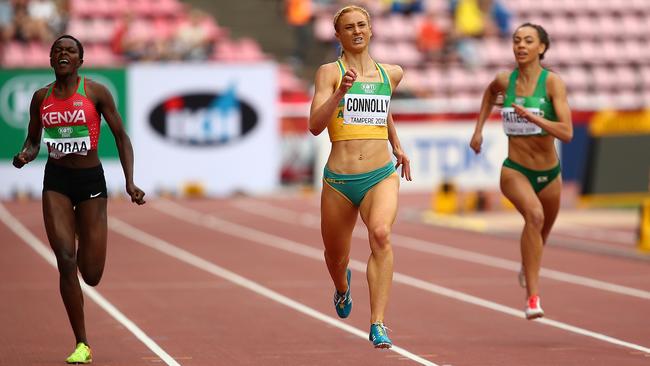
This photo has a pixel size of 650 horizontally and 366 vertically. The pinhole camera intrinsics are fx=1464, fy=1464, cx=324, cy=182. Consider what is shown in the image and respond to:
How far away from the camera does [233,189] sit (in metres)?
30.1

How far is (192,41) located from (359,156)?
2389 centimetres

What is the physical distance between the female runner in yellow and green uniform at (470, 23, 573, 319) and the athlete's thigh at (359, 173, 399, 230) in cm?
208

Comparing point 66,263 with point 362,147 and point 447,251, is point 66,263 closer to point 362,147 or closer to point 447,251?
point 362,147

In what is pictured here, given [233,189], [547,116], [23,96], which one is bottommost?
[233,189]

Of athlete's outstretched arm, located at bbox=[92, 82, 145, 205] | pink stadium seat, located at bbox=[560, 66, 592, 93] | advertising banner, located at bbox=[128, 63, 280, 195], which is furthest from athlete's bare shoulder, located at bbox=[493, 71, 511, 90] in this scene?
pink stadium seat, located at bbox=[560, 66, 592, 93]

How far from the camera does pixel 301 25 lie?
1378 inches

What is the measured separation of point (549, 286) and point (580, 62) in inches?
965

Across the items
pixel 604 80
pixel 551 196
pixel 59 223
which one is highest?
pixel 59 223

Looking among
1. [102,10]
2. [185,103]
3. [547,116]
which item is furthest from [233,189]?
[547,116]

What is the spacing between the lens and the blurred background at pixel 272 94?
94.0 ft

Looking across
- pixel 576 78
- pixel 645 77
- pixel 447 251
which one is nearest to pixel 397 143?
pixel 447 251

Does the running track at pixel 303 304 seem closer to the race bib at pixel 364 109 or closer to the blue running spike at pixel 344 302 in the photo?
the blue running spike at pixel 344 302

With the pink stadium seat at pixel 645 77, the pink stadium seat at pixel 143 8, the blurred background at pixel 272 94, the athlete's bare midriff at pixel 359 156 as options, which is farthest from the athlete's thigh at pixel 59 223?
the pink stadium seat at pixel 645 77

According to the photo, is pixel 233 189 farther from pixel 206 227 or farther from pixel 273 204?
pixel 206 227
